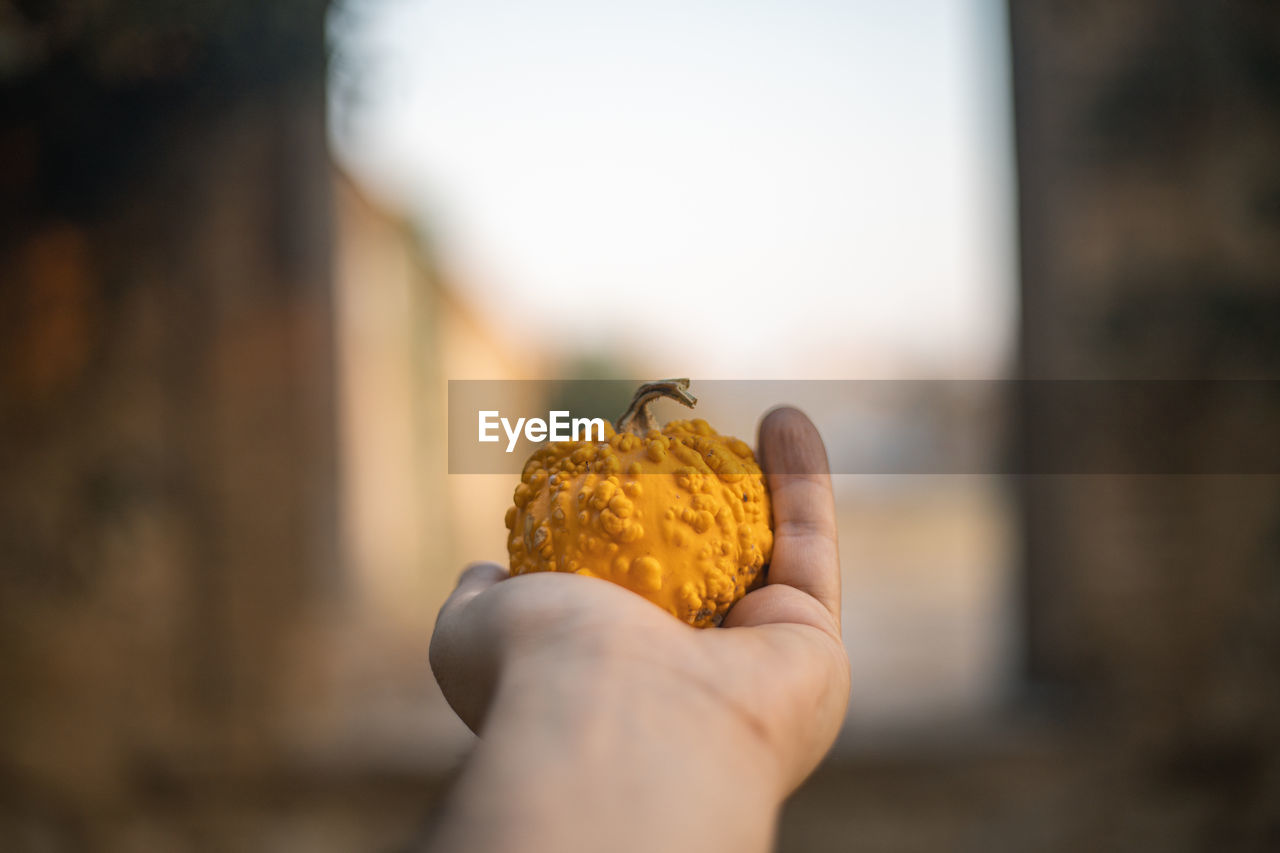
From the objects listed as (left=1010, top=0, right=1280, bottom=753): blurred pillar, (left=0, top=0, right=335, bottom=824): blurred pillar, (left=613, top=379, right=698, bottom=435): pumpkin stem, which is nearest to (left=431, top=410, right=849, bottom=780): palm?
(left=613, top=379, right=698, bottom=435): pumpkin stem

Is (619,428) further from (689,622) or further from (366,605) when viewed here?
(366,605)

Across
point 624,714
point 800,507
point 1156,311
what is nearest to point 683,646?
point 624,714

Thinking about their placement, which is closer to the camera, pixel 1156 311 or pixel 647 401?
pixel 647 401

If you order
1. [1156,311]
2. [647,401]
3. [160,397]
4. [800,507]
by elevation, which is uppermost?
[1156,311]

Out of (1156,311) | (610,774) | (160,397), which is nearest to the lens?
(610,774)

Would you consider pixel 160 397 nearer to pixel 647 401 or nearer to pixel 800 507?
A: pixel 647 401

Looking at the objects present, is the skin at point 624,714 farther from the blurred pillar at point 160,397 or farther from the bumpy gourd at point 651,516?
the blurred pillar at point 160,397

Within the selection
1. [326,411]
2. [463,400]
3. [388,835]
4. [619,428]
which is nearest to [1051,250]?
[463,400]
